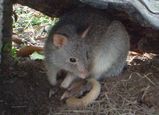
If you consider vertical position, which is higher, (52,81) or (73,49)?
(73,49)

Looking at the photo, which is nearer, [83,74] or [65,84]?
[83,74]

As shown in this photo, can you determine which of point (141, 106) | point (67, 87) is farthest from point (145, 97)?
point (67, 87)

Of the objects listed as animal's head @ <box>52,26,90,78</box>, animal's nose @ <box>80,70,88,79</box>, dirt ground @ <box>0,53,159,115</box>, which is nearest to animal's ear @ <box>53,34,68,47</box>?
animal's head @ <box>52,26,90,78</box>

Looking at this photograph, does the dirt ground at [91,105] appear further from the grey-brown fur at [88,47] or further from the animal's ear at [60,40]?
the animal's ear at [60,40]

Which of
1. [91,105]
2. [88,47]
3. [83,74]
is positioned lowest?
[91,105]

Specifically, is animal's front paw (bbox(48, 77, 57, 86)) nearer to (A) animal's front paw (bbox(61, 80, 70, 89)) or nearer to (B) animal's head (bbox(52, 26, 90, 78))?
(A) animal's front paw (bbox(61, 80, 70, 89))

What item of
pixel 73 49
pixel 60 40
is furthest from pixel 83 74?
pixel 60 40

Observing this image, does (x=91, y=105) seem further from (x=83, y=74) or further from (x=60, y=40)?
(x=60, y=40)
